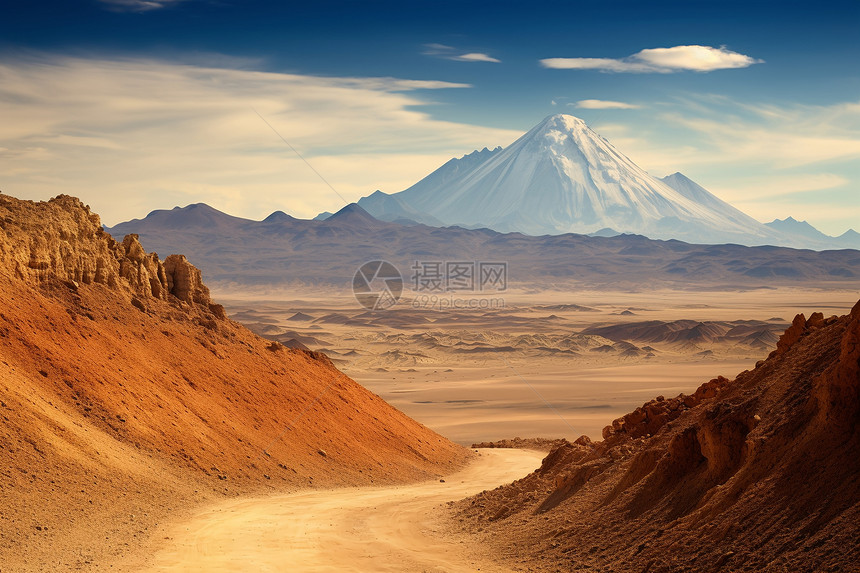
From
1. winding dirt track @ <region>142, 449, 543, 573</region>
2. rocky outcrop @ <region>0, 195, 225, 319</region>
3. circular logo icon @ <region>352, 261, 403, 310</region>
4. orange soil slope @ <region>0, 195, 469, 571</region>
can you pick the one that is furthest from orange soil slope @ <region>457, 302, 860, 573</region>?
circular logo icon @ <region>352, 261, 403, 310</region>

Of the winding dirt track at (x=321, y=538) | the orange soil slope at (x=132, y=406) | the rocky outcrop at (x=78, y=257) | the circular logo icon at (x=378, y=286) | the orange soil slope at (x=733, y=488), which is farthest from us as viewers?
the circular logo icon at (x=378, y=286)

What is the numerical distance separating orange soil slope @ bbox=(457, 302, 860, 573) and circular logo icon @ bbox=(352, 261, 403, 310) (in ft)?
383

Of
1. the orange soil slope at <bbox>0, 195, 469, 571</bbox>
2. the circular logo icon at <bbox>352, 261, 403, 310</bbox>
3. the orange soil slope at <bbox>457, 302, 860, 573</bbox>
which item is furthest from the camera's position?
the circular logo icon at <bbox>352, 261, 403, 310</bbox>

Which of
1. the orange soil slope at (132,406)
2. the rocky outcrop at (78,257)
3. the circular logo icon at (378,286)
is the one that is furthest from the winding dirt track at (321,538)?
the circular logo icon at (378,286)

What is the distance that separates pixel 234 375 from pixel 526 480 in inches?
415

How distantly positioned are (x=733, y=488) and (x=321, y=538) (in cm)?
763

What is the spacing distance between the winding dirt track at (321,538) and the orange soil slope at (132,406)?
1112 mm

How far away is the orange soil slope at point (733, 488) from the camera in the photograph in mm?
9062

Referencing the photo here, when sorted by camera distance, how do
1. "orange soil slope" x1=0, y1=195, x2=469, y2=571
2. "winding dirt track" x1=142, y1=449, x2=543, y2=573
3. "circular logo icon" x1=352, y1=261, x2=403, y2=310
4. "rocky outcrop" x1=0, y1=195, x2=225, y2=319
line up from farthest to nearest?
"circular logo icon" x1=352, y1=261, x2=403, y2=310
"rocky outcrop" x1=0, y1=195, x2=225, y2=319
"orange soil slope" x1=0, y1=195, x2=469, y2=571
"winding dirt track" x1=142, y1=449, x2=543, y2=573

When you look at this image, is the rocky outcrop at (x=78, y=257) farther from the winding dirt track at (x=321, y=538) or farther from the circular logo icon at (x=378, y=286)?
the circular logo icon at (x=378, y=286)

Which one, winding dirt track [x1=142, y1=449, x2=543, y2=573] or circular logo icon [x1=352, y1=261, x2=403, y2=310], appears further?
circular logo icon [x1=352, y1=261, x2=403, y2=310]

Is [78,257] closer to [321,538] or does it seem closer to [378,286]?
[321,538]

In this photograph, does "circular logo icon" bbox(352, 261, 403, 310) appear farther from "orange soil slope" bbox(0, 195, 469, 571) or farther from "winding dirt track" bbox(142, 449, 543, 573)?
"winding dirt track" bbox(142, 449, 543, 573)

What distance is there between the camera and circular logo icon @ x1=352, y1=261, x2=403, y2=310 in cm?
14062
